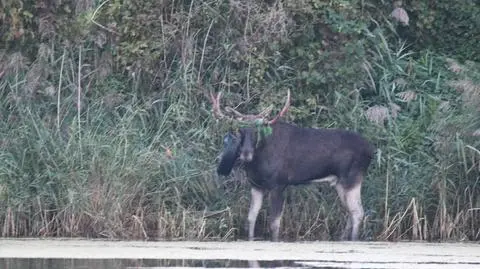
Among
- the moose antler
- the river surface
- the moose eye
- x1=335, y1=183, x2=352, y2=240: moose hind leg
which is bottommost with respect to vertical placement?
x1=335, y1=183, x2=352, y2=240: moose hind leg

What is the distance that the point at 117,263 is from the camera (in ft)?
42.7

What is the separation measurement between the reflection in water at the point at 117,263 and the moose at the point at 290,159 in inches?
114

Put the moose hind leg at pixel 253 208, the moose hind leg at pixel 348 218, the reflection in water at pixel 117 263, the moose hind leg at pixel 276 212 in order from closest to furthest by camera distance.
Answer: the reflection in water at pixel 117 263
the moose hind leg at pixel 276 212
the moose hind leg at pixel 253 208
the moose hind leg at pixel 348 218

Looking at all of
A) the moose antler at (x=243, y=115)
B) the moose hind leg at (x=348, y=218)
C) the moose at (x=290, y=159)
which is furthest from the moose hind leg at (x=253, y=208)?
the moose hind leg at (x=348, y=218)

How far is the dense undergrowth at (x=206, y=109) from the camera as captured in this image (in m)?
16.1

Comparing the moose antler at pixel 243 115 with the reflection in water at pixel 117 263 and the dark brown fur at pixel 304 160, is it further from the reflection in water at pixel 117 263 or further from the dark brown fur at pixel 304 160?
the reflection in water at pixel 117 263

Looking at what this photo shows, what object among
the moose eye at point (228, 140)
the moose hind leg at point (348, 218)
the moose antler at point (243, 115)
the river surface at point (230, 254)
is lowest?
the moose hind leg at point (348, 218)

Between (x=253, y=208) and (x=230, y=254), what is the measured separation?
2369mm

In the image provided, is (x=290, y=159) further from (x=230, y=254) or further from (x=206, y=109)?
(x=230, y=254)

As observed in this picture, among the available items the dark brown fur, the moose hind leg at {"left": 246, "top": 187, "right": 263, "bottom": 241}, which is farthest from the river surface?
the dark brown fur

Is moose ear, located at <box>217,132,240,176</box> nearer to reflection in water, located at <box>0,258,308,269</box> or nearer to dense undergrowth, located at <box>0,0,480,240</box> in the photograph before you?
dense undergrowth, located at <box>0,0,480,240</box>

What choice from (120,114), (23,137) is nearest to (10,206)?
(23,137)

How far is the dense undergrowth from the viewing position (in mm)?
16094

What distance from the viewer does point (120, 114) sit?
57.3ft
